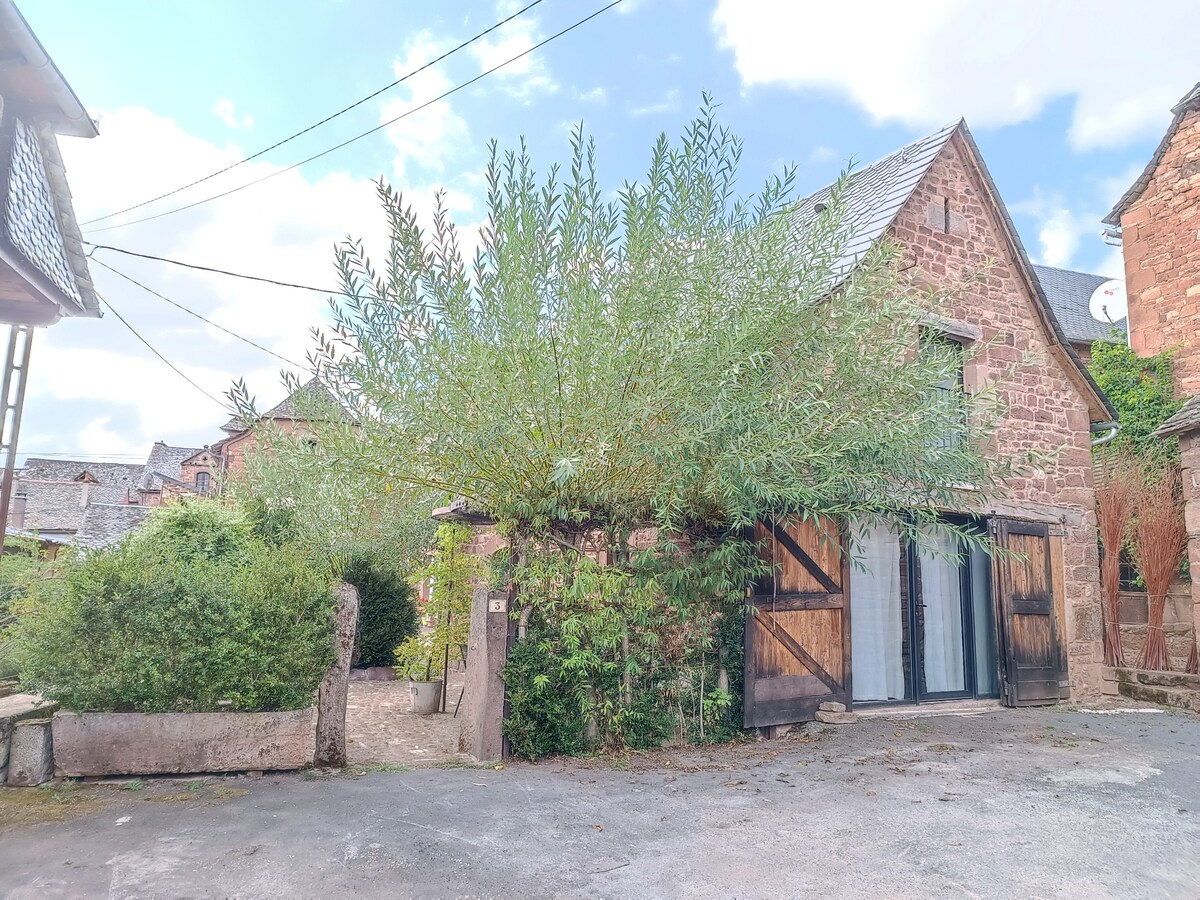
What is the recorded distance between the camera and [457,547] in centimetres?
767

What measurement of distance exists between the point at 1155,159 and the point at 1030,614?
800cm

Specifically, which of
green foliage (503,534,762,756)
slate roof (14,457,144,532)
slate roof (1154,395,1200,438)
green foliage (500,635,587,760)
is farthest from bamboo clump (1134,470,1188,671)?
slate roof (14,457,144,532)

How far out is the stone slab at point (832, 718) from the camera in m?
6.99

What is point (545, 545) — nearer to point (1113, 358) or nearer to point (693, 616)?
point (693, 616)

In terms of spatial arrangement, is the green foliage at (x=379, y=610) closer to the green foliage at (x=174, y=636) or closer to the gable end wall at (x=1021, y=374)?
the green foliage at (x=174, y=636)

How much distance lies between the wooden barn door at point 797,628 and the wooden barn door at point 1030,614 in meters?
2.18

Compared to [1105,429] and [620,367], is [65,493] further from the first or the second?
[1105,429]

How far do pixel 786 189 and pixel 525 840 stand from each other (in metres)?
4.55

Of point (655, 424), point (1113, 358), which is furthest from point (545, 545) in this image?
point (1113, 358)

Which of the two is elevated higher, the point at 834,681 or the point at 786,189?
the point at 786,189

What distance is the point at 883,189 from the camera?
8.76 metres

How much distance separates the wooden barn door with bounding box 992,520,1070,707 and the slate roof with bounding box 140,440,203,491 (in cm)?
3862

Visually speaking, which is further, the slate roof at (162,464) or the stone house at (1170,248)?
the slate roof at (162,464)

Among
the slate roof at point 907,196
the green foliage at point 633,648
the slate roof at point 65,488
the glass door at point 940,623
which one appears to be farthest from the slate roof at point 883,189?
the slate roof at point 65,488
